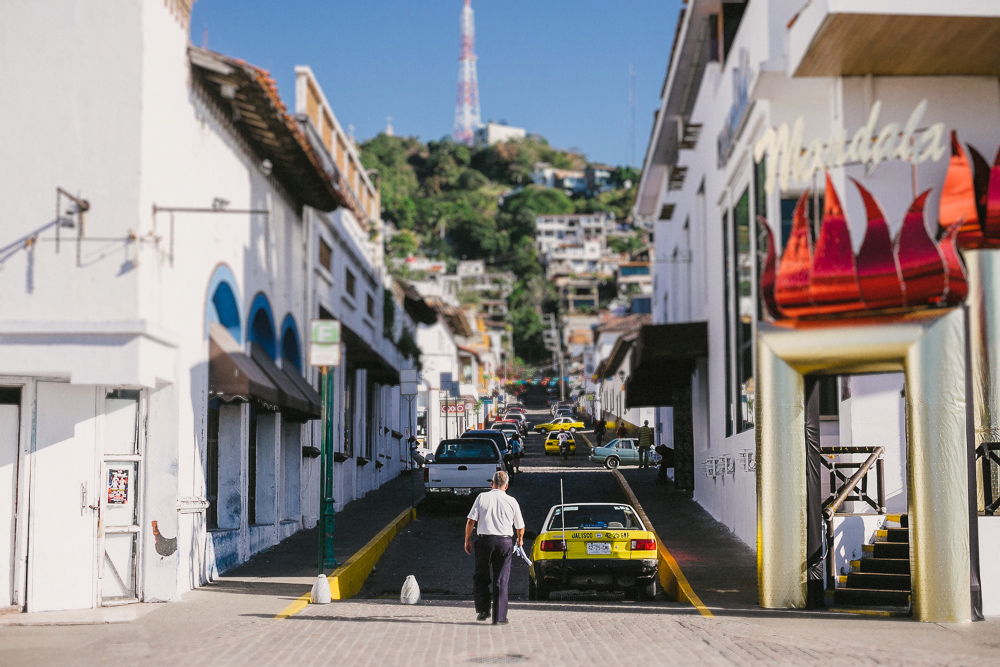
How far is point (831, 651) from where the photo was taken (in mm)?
9750

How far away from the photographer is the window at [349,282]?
27.3 meters

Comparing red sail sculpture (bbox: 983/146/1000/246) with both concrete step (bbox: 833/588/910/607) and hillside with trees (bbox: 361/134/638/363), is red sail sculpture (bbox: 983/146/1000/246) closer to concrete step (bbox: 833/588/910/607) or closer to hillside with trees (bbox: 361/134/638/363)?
concrete step (bbox: 833/588/910/607)

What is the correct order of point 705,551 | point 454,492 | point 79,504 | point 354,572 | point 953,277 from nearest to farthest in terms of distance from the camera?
point 953,277
point 79,504
point 354,572
point 705,551
point 454,492

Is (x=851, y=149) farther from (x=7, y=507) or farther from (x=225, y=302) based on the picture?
(x=7, y=507)

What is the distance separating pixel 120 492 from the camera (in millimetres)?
13500

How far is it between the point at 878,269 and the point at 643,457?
2872 centimetres

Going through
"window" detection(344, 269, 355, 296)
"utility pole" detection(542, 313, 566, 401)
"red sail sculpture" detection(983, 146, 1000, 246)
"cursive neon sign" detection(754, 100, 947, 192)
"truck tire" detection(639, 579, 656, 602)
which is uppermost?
"utility pole" detection(542, 313, 566, 401)

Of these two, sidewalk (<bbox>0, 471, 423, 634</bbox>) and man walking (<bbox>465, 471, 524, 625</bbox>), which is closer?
man walking (<bbox>465, 471, 524, 625</bbox>)

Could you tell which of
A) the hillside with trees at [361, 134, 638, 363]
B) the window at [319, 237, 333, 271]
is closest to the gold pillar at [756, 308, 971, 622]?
the window at [319, 237, 333, 271]

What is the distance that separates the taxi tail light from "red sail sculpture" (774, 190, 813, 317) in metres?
4.74

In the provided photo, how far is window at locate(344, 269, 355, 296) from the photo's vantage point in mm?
27297

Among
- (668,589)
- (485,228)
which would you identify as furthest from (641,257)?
(668,589)

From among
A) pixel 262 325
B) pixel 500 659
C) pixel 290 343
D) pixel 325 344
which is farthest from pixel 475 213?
pixel 500 659

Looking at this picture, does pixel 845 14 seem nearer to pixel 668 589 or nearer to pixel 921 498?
pixel 921 498
